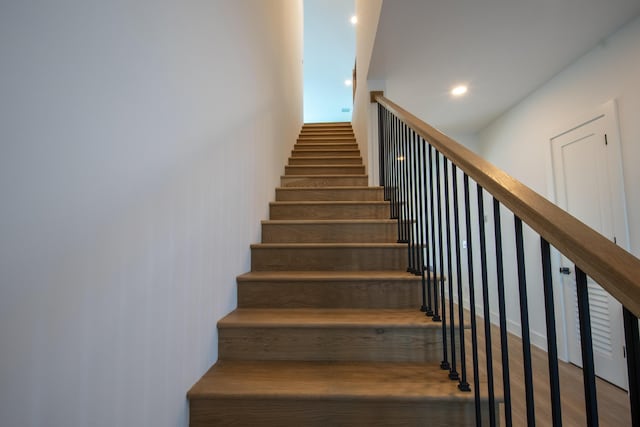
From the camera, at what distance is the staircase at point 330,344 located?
1119 mm

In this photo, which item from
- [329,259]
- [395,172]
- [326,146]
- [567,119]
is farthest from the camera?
[326,146]

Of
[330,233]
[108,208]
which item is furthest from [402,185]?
[108,208]

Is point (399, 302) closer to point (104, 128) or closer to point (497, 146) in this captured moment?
point (104, 128)

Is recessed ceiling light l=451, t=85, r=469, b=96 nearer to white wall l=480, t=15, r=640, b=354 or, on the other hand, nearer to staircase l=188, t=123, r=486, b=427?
white wall l=480, t=15, r=640, b=354

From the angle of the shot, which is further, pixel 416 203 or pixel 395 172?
pixel 395 172

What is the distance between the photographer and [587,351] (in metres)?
0.60

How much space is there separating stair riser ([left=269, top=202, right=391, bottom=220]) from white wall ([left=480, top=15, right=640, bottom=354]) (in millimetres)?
1751

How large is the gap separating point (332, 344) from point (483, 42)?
2.45 metres

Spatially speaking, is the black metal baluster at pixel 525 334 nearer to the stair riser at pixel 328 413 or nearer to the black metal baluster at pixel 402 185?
the stair riser at pixel 328 413

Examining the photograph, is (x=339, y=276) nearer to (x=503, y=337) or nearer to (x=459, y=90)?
(x=503, y=337)

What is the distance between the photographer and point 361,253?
6.27 ft

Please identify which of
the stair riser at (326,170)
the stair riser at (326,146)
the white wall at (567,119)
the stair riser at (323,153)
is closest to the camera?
the white wall at (567,119)

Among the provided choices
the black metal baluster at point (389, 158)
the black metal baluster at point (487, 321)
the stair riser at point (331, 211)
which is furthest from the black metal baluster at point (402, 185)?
the black metal baluster at point (487, 321)

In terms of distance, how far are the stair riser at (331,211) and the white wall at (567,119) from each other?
68.9 inches
